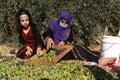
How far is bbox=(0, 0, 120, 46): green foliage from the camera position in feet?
35.5

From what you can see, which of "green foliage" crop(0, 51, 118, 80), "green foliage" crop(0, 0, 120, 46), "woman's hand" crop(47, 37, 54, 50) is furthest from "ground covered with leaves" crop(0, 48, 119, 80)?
"green foliage" crop(0, 0, 120, 46)

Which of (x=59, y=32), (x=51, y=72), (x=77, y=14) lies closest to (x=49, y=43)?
(x=59, y=32)

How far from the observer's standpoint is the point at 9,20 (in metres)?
11.3

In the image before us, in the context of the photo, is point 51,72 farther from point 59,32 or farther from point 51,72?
point 59,32

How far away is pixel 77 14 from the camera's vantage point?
10.9 meters

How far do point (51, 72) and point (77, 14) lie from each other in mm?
3879

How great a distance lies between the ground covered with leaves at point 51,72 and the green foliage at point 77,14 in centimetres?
303

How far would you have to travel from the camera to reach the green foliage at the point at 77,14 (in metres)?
10.8

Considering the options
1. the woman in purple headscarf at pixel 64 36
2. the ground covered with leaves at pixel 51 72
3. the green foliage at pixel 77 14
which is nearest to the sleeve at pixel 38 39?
the woman in purple headscarf at pixel 64 36

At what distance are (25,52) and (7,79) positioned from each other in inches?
86.9

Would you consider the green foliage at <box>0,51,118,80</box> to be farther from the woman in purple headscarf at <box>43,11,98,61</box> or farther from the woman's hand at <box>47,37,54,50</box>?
the woman in purple headscarf at <box>43,11,98,61</box>

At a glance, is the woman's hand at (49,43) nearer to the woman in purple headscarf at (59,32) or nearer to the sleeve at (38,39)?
the sleeve at (38,39)

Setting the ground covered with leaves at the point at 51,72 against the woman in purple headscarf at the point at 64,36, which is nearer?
the ground covered with leaves at the point at 51,72

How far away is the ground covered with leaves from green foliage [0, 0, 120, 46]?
3.03 m
